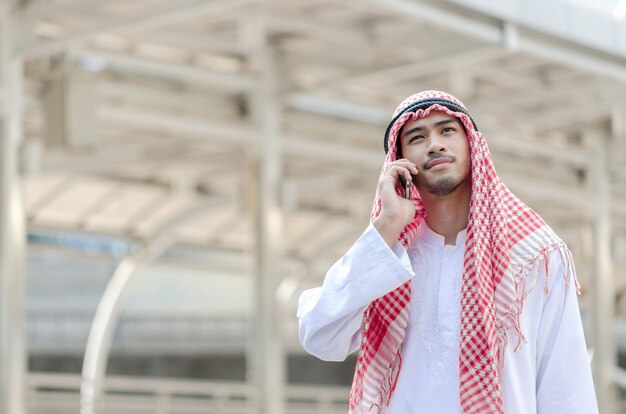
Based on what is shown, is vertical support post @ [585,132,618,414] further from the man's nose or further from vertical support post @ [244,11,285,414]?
the man's nose

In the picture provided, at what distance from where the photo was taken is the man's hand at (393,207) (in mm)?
3314

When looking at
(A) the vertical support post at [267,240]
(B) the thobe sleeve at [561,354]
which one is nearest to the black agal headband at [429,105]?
(B) the thobe sleeve at [561,354]

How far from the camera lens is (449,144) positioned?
3.42m

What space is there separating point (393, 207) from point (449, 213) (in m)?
0.22

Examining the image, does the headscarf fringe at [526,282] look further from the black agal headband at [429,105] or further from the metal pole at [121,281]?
the metal pole at [121,281]

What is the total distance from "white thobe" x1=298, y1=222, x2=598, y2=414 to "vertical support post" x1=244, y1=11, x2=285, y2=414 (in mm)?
13762

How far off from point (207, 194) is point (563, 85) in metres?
8.69

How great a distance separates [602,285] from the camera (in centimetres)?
2273

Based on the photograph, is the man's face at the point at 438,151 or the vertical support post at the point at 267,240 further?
the vertical support post at the point at 267,240

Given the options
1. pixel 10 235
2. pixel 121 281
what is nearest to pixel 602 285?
pixel 121 281

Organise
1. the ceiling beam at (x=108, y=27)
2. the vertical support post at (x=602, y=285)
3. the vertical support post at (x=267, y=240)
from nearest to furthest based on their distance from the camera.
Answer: the ceiling beam at (x=108, y=27) < the vertical support post at (x=267, y=240) < the vertical support post at (x=602, y=285)

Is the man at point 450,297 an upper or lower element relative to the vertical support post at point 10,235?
lower

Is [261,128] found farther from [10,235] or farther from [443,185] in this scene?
[443,185]

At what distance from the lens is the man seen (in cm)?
325
